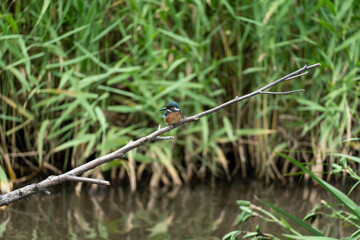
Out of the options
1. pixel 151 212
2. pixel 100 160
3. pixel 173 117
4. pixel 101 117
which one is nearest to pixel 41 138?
pixel 101 117

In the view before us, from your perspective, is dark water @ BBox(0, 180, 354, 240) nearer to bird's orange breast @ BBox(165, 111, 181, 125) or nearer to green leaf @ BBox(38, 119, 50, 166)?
green leaf @ BBox(38, 119, 50, 166)

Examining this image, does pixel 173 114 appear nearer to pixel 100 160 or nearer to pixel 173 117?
pixel 173 117

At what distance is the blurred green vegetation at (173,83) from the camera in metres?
3.43

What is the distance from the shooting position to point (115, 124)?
3814mm

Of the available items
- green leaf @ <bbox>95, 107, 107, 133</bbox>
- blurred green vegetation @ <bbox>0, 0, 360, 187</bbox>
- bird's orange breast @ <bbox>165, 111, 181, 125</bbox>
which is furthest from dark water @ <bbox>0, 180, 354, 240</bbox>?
bird's orange breast @ <bbox>165, 111, 181, 125</bbox>

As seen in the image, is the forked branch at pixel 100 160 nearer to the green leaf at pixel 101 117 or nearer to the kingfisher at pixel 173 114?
the kingfisher at pixel 173 114

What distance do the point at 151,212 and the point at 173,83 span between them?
2.78 feet

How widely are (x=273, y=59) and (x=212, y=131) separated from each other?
66 centimetres

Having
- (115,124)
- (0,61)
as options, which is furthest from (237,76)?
(0,61)

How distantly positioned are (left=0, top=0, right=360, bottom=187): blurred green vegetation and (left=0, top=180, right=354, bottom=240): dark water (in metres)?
0.16

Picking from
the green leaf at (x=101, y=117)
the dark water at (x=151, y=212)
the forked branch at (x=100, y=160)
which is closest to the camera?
the forked branch at (x=100, y=160)

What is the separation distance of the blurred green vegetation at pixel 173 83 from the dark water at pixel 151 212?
0.51ft

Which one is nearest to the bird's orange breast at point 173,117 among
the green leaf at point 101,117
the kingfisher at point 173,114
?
the kingfisher at point 173,114

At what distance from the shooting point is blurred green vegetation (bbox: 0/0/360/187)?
11.3 feet
